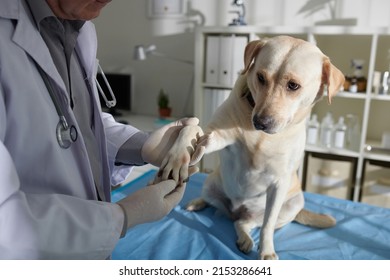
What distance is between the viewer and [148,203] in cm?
74

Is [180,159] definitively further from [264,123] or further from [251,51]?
[251,51]

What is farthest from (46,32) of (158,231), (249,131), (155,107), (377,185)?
(155,107)

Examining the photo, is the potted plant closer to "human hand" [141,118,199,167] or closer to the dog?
the dog

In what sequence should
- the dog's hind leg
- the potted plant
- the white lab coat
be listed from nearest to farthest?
the white lab coat, the dog's hind leg, the potted plant

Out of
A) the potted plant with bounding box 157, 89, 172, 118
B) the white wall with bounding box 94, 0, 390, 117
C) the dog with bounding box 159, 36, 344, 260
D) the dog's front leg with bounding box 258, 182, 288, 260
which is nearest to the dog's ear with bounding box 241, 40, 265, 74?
the dog with bounding box 159, 36, 344, 260

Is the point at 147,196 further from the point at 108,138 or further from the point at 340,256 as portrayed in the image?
the point at 340,256

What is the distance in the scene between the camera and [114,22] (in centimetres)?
301

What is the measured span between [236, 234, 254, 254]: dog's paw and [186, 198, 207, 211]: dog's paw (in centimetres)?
26

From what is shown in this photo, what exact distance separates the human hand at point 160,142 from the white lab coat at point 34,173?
0.29 m

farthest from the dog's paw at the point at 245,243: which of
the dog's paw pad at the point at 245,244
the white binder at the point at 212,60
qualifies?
the white binder at the point at 212,60

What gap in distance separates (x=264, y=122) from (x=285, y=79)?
0.44 feet

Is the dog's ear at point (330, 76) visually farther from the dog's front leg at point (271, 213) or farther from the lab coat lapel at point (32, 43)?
the lab coat lapel at point (32, 43)

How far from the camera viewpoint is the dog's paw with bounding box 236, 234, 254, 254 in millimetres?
1134

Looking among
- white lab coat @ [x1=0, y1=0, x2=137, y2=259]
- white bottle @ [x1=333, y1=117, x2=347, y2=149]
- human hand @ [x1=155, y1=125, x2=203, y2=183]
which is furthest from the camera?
white bottle @ [x1=333, y1=117, x2=347, y2=149]
